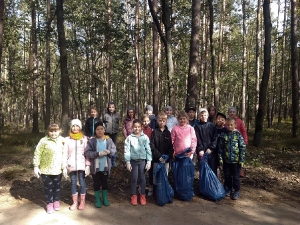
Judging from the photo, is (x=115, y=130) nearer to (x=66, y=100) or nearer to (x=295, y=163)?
(x=66, y=100)

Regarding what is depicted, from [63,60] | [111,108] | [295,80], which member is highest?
[63,60]

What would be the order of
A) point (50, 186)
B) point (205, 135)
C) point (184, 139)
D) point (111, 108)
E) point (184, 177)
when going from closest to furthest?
point (50, 186) → point (184, 177) → point (184, 139) → point (205, 135) → point (111, 108)

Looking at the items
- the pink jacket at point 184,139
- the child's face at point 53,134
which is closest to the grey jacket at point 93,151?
the child's face at point 53,134

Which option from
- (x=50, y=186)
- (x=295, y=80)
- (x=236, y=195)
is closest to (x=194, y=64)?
(x=236, y=195)

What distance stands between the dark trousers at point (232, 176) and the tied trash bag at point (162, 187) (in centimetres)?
126

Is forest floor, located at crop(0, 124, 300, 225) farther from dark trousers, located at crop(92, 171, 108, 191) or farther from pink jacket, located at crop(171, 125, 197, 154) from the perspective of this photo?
pink jacket, located at crop(171, 125, 197, 154)

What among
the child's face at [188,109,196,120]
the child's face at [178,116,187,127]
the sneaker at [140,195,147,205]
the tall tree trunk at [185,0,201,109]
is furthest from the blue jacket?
the tall tree trunk at [185,0,201,109]

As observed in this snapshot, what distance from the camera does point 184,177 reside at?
5.30 m

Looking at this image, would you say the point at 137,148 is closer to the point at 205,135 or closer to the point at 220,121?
the point at 205,135

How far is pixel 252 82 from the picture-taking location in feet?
93.6

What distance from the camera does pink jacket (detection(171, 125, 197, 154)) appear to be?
17.8ft

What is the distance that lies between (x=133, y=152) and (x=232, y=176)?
2164 millimetres

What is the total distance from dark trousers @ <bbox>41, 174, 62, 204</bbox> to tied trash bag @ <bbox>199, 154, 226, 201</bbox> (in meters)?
2.85

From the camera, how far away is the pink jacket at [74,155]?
4.86 metres
